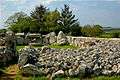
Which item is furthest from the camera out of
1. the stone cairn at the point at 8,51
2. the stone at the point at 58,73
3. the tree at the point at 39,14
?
the tree at the point at 39,14

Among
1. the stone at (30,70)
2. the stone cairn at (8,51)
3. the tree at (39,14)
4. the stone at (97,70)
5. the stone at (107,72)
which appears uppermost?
the tree at (39,14)

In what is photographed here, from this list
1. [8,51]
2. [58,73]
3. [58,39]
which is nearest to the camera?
[58,73]

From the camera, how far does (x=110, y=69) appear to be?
23.7 meters

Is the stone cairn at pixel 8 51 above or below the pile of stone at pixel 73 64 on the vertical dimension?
above

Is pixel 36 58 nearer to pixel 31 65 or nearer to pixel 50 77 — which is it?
pixel 31 65

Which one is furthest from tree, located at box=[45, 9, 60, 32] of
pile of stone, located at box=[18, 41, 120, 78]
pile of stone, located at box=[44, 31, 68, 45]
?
pile of stone, located at box=[18, 41, 120, 78]

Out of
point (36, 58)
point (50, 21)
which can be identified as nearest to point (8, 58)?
point (36, 58)

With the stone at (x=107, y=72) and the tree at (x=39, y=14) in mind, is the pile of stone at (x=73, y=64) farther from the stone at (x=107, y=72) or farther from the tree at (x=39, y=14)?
the tree at (x=39, y=14)

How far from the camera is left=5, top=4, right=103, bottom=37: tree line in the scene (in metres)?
76.1

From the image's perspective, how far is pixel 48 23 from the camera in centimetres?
8319

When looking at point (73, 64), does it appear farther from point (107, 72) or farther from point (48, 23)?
point (48, 23)

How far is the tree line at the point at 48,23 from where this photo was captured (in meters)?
76.1

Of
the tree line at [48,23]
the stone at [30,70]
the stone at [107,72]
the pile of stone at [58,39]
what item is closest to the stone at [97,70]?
the stone at [107,72]

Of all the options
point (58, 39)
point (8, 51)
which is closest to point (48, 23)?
point (58, 39)
